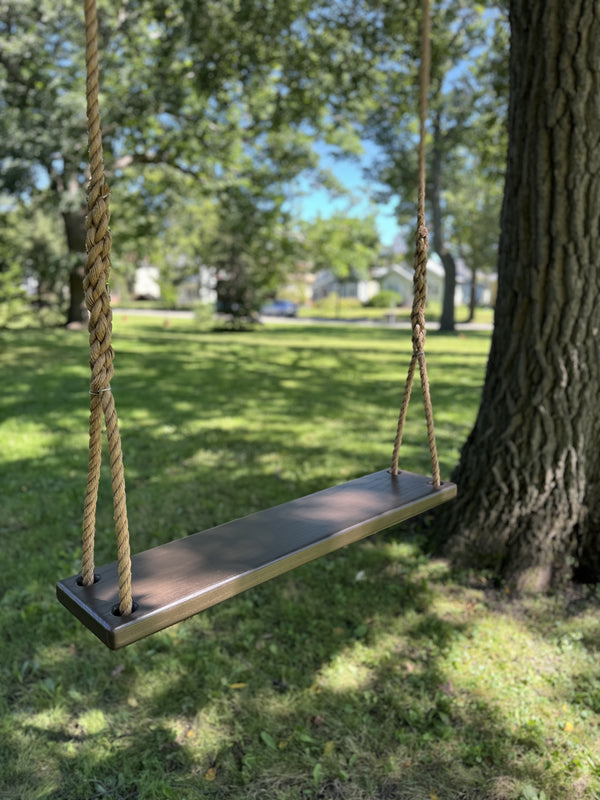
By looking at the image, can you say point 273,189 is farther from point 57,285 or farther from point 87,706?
point 87,706

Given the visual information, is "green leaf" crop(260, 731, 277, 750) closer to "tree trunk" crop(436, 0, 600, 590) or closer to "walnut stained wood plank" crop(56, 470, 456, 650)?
"walnut stained wood plank" crop(56, 470, 456, 650)

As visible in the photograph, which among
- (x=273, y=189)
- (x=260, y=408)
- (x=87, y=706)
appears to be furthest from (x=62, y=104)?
(x=87, y=706)

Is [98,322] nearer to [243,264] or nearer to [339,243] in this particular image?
[243,264]

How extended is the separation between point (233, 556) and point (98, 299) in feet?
2.69

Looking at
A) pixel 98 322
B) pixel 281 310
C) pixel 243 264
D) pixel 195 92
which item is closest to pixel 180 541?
pixel 98 322

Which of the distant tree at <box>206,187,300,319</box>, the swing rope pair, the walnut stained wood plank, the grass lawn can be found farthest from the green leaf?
the distant tree at <box>206,187,300,319</box>

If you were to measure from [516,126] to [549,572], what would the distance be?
2.25 m

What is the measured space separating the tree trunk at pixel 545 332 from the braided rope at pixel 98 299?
2.19 m

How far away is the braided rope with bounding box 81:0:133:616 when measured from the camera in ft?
3.98

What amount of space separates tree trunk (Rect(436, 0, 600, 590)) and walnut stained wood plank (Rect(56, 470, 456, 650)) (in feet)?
3.16

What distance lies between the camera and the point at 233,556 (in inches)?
65.7

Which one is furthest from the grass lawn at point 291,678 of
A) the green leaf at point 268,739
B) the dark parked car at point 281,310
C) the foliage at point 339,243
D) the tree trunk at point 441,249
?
the foliage at point 339,243

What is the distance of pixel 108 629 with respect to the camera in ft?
4.25

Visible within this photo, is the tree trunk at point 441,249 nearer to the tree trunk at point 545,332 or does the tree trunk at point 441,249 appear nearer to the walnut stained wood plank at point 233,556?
the tree trunk at point 545,332
